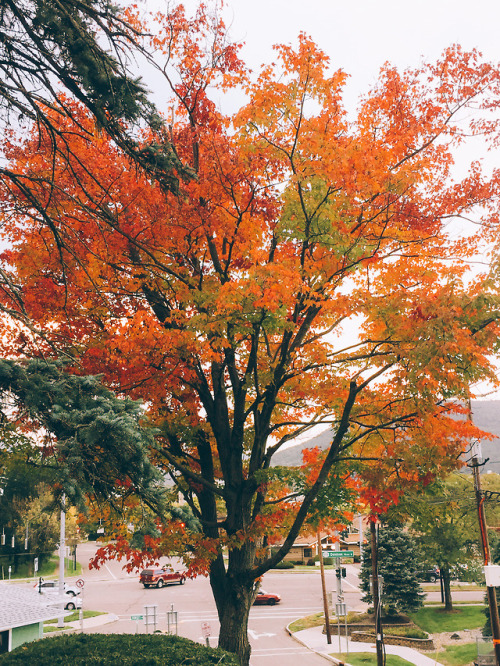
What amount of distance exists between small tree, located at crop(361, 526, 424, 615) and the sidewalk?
407 centimetres

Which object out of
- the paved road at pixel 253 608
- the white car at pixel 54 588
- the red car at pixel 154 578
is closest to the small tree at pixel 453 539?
Result: the paved road at pixel 253 608

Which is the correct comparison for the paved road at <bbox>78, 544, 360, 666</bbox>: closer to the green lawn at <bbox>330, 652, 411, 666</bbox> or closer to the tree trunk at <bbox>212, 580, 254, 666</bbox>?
the green lawn at <bbox>330, 652, 411, 666</bbox>

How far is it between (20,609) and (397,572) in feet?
63.2

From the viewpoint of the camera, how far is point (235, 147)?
897 centimetres

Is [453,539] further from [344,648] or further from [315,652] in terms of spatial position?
[315,652]

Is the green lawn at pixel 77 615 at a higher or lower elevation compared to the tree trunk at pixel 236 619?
lower

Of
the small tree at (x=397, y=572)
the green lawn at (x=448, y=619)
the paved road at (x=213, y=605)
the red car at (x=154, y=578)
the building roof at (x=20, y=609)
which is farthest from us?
the red car at (x=154, y=578)

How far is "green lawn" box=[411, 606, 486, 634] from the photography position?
26.9 metres

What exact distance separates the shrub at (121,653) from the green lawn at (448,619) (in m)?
22.6

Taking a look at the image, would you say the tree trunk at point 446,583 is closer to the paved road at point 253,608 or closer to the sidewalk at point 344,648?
the paved road at point 253,608

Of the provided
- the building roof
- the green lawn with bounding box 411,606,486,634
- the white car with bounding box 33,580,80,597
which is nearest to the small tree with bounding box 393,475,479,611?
the green lawn with bounding box 411,606,486,634

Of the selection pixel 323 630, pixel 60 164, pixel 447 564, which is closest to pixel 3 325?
pixel 60 164

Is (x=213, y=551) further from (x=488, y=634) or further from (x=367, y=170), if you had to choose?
(x=488, y=634)

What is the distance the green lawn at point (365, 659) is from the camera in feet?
65.9
